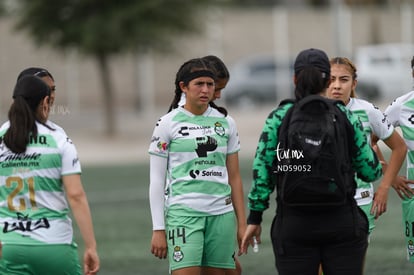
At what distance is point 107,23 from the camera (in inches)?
1358

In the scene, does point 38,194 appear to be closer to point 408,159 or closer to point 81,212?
point 81,212

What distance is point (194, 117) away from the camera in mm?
8031

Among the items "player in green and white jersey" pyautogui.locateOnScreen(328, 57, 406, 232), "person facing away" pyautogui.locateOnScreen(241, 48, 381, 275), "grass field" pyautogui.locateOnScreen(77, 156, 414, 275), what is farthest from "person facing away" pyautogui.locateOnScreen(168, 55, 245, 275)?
"grass field" pyautogui.locateOnScreen(77, 156, 414, 275)

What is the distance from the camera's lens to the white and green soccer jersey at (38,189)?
6.68m

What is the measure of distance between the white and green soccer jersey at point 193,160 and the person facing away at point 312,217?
3.78 feet

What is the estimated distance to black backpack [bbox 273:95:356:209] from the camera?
21.3 feet

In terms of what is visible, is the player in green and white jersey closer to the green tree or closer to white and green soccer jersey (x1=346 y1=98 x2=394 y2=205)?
white and green soccer jersey (x1=346 y1=98 x2=394 y2=205)

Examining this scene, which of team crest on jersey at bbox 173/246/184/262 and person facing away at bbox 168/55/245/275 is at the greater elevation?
person facing away at bbox 168/55/245/275

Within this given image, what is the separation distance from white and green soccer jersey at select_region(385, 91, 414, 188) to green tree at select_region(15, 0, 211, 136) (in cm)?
2601

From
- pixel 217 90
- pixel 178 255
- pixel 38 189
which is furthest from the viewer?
pixel 217 90

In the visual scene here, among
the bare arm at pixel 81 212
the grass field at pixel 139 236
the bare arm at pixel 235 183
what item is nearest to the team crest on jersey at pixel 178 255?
the bare arm at pixel 235 183

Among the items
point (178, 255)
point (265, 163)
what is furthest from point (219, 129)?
point (265, 163)

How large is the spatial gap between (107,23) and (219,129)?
2689 centimetres

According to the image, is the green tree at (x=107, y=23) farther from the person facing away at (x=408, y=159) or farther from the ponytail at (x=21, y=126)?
the ponytail at (x=21, y=126)
